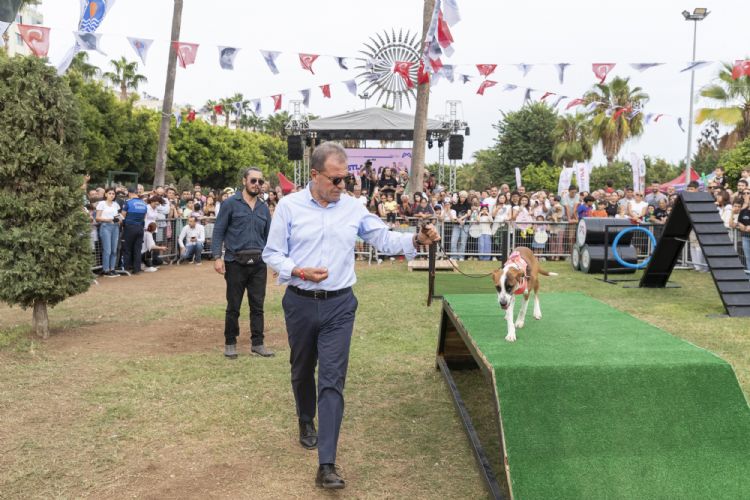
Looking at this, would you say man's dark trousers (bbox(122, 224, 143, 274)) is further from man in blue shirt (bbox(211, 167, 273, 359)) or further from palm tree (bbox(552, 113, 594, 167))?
palm tree (bbox(552, 113, 594, 167))

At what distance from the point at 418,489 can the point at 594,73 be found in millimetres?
15725

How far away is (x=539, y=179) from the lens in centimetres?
4931

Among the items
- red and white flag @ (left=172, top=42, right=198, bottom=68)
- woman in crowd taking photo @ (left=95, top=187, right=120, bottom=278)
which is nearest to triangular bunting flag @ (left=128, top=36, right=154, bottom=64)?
red and white flag @ (left=172, top=42, right=198, bottom=68)

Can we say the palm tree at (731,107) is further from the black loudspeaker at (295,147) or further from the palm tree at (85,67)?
the palm tree at (85,67)

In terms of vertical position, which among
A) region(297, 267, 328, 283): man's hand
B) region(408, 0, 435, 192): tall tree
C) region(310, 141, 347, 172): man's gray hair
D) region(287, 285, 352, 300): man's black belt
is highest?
region(408, 0, 435, 192): tall tree

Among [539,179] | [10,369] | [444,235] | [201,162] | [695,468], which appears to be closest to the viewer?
[695,468]

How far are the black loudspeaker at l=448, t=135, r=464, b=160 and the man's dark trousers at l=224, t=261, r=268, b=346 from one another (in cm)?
2016

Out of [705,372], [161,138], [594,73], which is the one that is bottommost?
[705,372]

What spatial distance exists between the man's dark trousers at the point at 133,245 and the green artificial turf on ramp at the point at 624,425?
1217 centimetres

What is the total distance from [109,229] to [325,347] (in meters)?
11.2

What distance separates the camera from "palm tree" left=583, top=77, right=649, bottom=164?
4675 centimetres

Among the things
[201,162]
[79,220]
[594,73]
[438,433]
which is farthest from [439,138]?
[201,162]

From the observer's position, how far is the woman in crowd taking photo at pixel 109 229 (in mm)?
13891

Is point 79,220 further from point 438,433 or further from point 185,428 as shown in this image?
point 438,433
